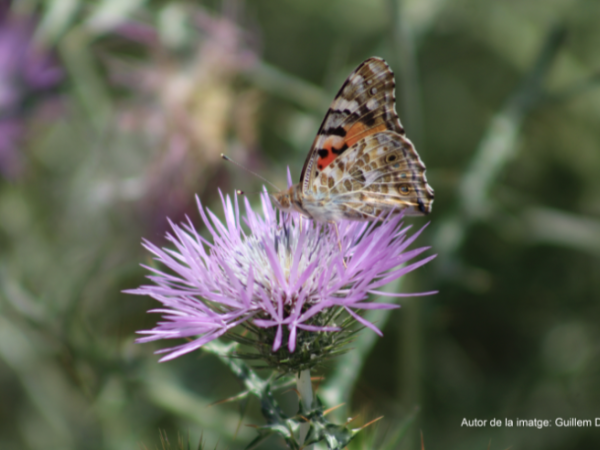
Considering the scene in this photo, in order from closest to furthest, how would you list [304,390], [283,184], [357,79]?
[304,390]
[357,79]
[283,184]

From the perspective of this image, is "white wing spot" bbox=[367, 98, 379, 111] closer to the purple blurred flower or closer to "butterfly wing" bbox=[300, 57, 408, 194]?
"butterfly wing" bbox=[300, 57, 408, 194]

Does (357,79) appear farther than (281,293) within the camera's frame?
Yes

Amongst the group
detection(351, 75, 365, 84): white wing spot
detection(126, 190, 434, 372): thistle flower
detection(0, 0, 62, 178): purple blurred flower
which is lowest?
detection(126, 190, 434, 372): thistle flower

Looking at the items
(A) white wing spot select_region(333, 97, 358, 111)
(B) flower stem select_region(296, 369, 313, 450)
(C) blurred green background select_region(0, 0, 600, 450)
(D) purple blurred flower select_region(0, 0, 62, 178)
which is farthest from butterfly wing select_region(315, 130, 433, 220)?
(D) purple blurred flower select_region(0, 0, 62, 178)

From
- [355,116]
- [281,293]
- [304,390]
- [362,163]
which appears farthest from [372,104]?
[304,390]

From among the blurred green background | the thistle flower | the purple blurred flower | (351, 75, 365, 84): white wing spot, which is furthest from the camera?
the purple blurred flower

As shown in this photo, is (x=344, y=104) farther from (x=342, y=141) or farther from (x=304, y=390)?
(x=304, y=390)

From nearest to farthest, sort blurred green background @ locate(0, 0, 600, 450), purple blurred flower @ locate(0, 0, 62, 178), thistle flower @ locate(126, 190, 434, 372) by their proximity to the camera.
→ thistle flower @ locate(126, 190, 434, 372), blurred green background @ locate(0, 0, 600, 450), purple blurred flower @ locate(0, 0, 62, 178)

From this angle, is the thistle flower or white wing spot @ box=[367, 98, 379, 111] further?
white wing spot @ box=[367, 98, 379, 111]
